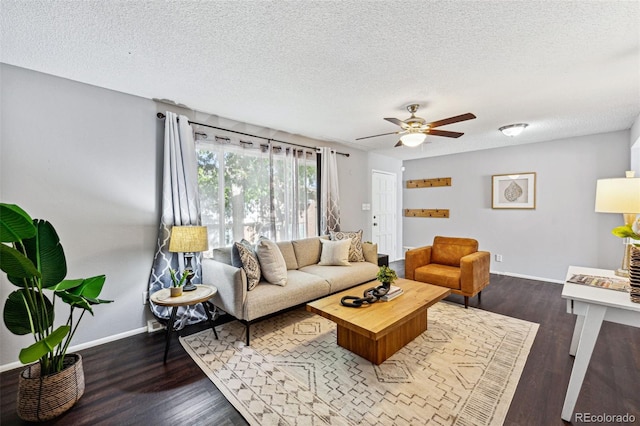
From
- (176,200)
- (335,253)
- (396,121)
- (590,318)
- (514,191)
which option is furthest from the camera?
(514,191)

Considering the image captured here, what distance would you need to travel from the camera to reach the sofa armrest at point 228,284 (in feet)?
8.36

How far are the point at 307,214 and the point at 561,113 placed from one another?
3.54 meters

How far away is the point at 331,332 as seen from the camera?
2799 mm

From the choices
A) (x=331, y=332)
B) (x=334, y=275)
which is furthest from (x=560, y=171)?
(x=331, y=332)

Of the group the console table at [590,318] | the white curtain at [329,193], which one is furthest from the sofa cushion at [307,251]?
the console table at [590,318]

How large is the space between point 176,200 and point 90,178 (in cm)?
74

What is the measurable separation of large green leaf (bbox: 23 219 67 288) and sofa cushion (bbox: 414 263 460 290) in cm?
365

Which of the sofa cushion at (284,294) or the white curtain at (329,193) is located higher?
the white curtain at (329,193)

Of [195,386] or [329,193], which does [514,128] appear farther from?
[195,386]

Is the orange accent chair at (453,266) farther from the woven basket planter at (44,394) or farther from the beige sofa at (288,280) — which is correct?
the woven basket planter at (44,394)

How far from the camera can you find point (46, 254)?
172cm

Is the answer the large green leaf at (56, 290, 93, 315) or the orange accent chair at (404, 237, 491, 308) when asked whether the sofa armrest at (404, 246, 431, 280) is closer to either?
the orange accent chair at (404, 237, 491, 308)

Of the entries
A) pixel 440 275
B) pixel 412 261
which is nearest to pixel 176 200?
pixel 412 261

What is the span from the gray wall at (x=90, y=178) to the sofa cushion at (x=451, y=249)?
3774 mm
